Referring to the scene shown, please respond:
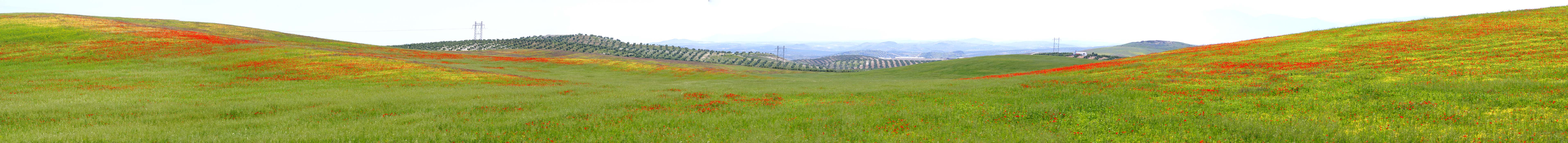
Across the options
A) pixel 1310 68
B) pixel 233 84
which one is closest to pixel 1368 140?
pixel 1310 68

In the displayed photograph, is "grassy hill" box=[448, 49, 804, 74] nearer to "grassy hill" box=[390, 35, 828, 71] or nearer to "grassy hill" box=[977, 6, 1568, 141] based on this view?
"grassy hill" box=[390, 35, 828, 71]

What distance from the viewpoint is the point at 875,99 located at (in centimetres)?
2314

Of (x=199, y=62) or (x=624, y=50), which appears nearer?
(x=199, y=62)

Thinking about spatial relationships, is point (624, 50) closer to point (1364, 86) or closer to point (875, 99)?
point (875, 99)

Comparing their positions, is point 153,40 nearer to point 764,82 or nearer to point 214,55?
point 214,55

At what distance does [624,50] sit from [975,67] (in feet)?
403

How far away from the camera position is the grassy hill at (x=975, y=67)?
55.0 meters

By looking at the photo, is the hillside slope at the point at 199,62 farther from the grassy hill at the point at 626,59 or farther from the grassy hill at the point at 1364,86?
the grassy hill at the point at 1364,86

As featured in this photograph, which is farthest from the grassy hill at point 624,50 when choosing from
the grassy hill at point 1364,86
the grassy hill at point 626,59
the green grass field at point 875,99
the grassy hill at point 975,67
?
the grassy hill at point 1364,86

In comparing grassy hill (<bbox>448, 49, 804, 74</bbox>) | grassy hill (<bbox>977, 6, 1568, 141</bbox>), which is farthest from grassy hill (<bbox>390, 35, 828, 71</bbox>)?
grassy hill (<bbox>977, 6, 1568, 141</bbox>)

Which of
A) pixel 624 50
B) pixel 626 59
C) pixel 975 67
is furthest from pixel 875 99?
pixel 624 50

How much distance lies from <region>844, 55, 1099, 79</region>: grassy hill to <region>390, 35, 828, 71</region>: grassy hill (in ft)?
138

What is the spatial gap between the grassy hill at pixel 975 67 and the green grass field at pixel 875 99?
7.36m

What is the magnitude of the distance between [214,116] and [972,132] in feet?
71.8
